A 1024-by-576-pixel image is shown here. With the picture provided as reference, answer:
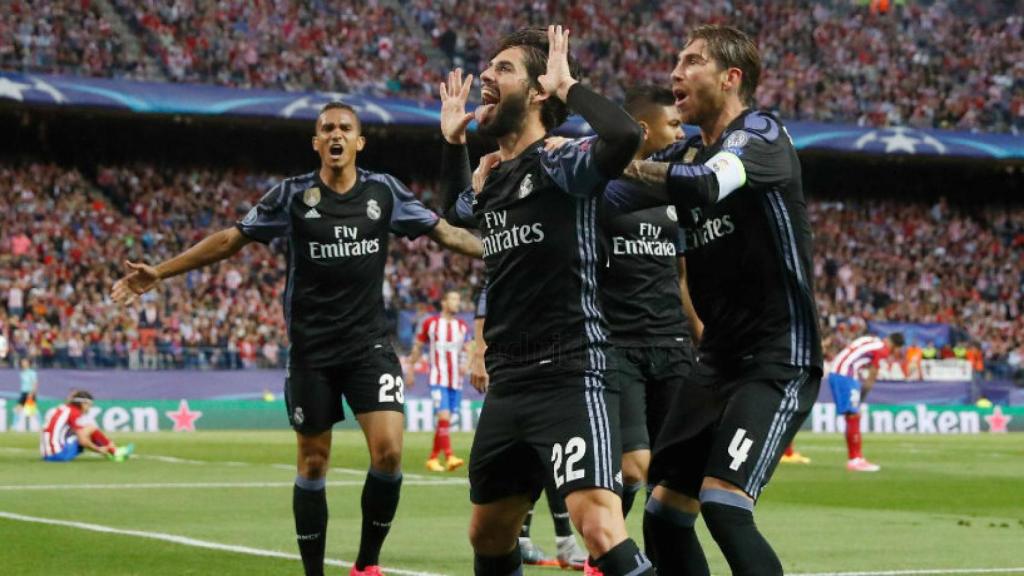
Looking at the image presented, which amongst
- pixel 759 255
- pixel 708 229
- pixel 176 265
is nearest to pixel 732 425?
pixel 759 255

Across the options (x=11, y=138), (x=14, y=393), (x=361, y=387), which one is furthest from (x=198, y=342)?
(x=361, y=387)

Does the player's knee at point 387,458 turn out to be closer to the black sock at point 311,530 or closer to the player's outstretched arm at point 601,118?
the black sock at point 311,530

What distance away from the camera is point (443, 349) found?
24484mm

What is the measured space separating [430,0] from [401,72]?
12.9ft

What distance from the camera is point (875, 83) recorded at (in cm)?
5141

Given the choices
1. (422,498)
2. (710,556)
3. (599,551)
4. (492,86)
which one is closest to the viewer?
(599,551)

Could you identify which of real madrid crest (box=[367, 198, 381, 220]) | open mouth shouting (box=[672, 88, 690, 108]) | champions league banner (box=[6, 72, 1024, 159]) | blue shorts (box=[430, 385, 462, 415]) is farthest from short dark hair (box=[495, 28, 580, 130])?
champions league banner (box=[6, 72, 1024, 159])

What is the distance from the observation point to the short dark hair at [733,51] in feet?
22.6

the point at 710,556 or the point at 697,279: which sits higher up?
the point at 697,279

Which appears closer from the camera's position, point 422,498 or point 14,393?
point 422,498

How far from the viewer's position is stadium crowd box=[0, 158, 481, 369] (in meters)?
35.5

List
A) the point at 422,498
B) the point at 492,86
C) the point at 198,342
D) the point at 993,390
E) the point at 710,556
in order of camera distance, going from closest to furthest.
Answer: the point at 492,86 → the point at 710,556 → the point at 422,498 → the point at 198,342 → the point at 993,390

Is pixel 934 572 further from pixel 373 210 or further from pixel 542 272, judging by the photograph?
pixel 542 272

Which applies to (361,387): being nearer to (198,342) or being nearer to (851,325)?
(198,342)
